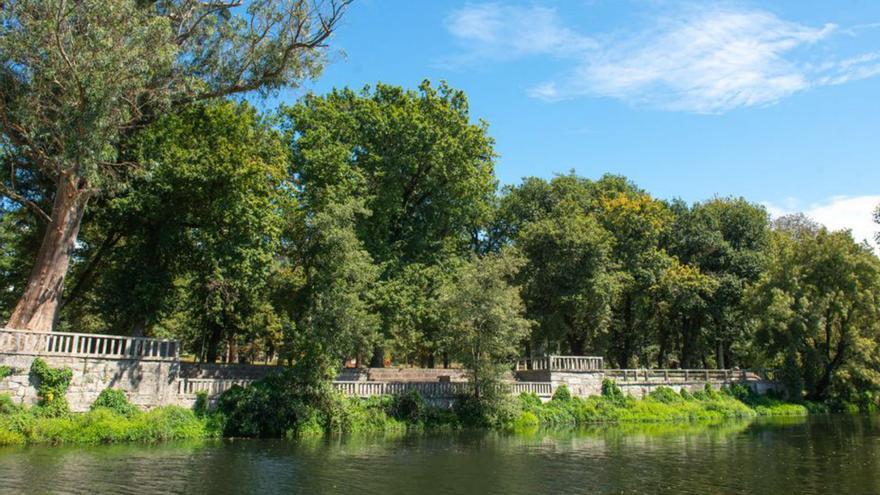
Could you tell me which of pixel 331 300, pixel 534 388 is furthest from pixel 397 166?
pixel 534 388

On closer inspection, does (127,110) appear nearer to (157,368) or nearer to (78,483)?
(157,368)

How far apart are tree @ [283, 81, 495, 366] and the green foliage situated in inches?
641

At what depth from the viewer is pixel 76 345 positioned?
25.1 m

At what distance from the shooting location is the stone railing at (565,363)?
40938 mm

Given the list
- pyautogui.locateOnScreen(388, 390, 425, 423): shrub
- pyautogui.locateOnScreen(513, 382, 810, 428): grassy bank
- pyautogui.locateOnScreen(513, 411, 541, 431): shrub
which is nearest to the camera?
pyautogui.locateOnScreen(388, 390, 425, 423): shrub

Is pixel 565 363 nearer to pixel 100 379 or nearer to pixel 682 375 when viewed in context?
pixel 682 375

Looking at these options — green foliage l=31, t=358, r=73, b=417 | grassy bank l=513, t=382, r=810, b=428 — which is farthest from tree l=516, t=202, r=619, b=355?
green foliage l=31, t=358, r=73, b=417

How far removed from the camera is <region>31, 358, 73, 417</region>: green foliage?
23.7 m

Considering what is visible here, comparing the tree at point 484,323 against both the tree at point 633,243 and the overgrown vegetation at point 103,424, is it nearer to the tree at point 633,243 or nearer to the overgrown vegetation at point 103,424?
the overgrown vegetation at point 103,424

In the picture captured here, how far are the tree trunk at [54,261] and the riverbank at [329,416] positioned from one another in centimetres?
425

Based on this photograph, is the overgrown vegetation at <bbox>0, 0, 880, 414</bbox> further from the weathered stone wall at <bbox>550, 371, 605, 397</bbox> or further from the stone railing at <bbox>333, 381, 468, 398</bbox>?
the weathered stone wall at <bbox>550, 371, 605, 397</bbox>

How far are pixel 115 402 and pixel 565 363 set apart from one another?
90.2 feet

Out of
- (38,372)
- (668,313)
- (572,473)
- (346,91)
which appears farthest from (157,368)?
(668,313)

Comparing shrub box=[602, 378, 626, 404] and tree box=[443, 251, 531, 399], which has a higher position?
tree box=[443, 251, 531, 399]
